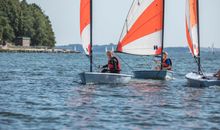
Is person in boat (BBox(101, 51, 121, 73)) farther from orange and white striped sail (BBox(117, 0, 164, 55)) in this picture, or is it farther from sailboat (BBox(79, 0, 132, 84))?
orange and white striped sail (BBox(117, 0, 164, 55))

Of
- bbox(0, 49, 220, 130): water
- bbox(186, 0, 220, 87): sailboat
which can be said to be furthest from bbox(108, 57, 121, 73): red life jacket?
bbox(186, 0, 220, 87): sailboat

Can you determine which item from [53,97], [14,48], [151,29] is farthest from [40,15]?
[53,97]

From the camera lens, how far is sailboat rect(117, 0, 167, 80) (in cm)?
3966

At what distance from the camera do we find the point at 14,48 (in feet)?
566

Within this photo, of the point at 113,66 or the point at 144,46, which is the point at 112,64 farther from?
the point at 144,46

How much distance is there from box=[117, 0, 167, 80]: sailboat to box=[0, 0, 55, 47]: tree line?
115 metres

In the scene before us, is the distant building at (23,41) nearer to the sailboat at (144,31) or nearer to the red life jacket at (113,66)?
the sailboat at (144,31)

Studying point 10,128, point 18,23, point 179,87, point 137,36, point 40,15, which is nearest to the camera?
point 10,128

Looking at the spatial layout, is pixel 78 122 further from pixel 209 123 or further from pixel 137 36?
pixel 137 36

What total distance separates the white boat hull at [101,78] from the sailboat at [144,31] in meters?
4.52

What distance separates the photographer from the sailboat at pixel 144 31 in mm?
39656

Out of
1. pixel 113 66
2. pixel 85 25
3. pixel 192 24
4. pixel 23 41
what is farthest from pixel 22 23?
pixel 85 25

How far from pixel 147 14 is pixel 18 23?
129 metres

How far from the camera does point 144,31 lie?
40.5 m
